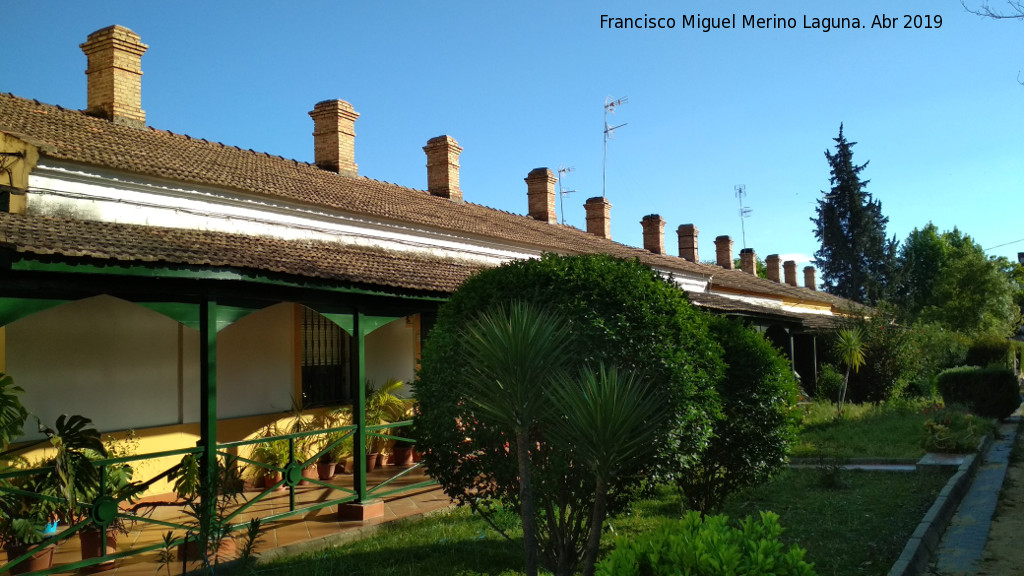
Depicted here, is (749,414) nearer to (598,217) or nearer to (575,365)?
(575,365)

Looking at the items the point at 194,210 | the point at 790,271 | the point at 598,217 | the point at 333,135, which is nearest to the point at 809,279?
the point at 790,271

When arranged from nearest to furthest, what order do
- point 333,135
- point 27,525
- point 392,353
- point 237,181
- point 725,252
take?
1. point 27,525
2. point 237,181
3. point 392,353
4. point 333,135
5. point 725,252

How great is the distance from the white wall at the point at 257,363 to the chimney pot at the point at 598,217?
17.9 metres

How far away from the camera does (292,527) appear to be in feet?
26.7

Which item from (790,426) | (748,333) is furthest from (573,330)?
(790,426)

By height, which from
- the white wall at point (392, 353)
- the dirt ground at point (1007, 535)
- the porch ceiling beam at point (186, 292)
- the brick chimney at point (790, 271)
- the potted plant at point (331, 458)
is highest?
the brick chimney at point (790, 271)

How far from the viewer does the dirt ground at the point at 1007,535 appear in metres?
6.48

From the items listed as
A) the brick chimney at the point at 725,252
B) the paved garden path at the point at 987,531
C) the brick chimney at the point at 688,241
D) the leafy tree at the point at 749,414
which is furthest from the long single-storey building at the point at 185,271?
the brick chimney at the point at 725,252

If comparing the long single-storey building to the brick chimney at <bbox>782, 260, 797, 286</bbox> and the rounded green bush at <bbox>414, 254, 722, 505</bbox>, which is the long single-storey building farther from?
the brick chimney at <bbox>782, 260, 797, 286</bbox>

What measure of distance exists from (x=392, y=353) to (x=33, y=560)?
745cm

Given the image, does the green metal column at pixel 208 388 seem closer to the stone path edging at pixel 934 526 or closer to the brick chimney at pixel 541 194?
the stone path edging at pixel 934 526

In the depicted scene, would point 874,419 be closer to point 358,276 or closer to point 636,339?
point 358,276

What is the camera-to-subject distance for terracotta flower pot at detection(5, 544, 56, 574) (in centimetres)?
611

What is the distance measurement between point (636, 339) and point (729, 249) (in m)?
35.3
